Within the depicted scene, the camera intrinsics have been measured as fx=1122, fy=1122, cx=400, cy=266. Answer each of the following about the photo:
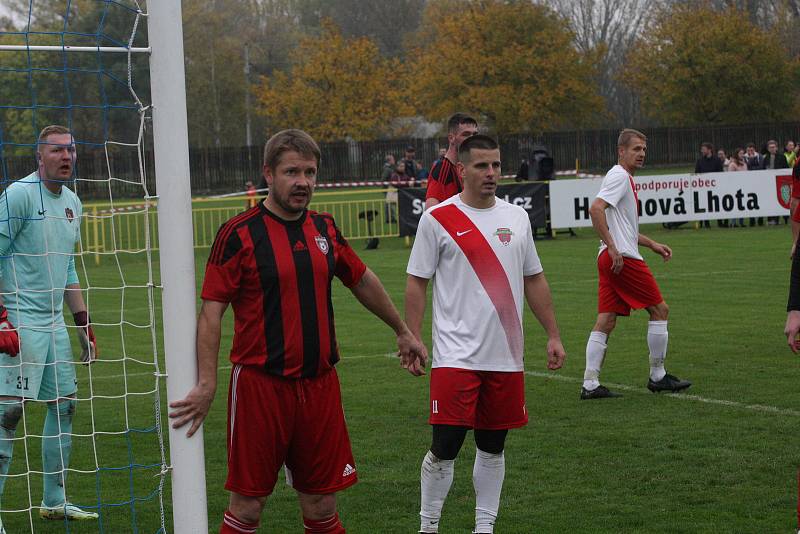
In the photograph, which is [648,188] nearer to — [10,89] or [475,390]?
[10,89]

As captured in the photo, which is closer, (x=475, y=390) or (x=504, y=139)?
(x=475, y=390)

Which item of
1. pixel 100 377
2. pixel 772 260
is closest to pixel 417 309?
pixel 100 377

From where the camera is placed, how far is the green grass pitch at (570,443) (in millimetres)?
6094

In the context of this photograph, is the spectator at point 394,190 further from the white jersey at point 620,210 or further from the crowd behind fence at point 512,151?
the crowd behind fence at point 512,151

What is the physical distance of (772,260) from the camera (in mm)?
18594

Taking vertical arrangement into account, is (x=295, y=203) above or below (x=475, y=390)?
above

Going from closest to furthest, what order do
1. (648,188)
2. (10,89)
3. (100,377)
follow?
(100,377)
(10,89)
(648,188)

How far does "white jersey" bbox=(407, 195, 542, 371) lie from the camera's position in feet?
18.5

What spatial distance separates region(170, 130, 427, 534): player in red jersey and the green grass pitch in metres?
1.17

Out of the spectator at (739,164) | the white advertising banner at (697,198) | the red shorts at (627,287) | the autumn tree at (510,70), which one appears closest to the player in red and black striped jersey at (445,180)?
the red shorts at (627,287)

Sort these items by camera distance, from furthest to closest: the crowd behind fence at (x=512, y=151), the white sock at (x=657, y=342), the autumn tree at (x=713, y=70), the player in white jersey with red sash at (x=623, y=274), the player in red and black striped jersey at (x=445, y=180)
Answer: the crowd behind fence at (x=512, y=151)
the autumn tree at (x=713, y=70)
the white sock at (x=657, y=342)
the player in white jersey with red sash at (x=623, y=274)
the player in red and black striped jersey at (x=445, y=180)

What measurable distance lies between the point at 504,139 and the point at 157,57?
46.9 m

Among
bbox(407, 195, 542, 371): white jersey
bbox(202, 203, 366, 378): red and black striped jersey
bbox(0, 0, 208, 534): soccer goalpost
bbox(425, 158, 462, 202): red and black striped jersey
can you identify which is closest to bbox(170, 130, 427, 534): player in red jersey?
bbox(202, 203, 366, 378): red and black striped jersey

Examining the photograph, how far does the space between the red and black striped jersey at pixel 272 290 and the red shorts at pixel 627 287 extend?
477cm
